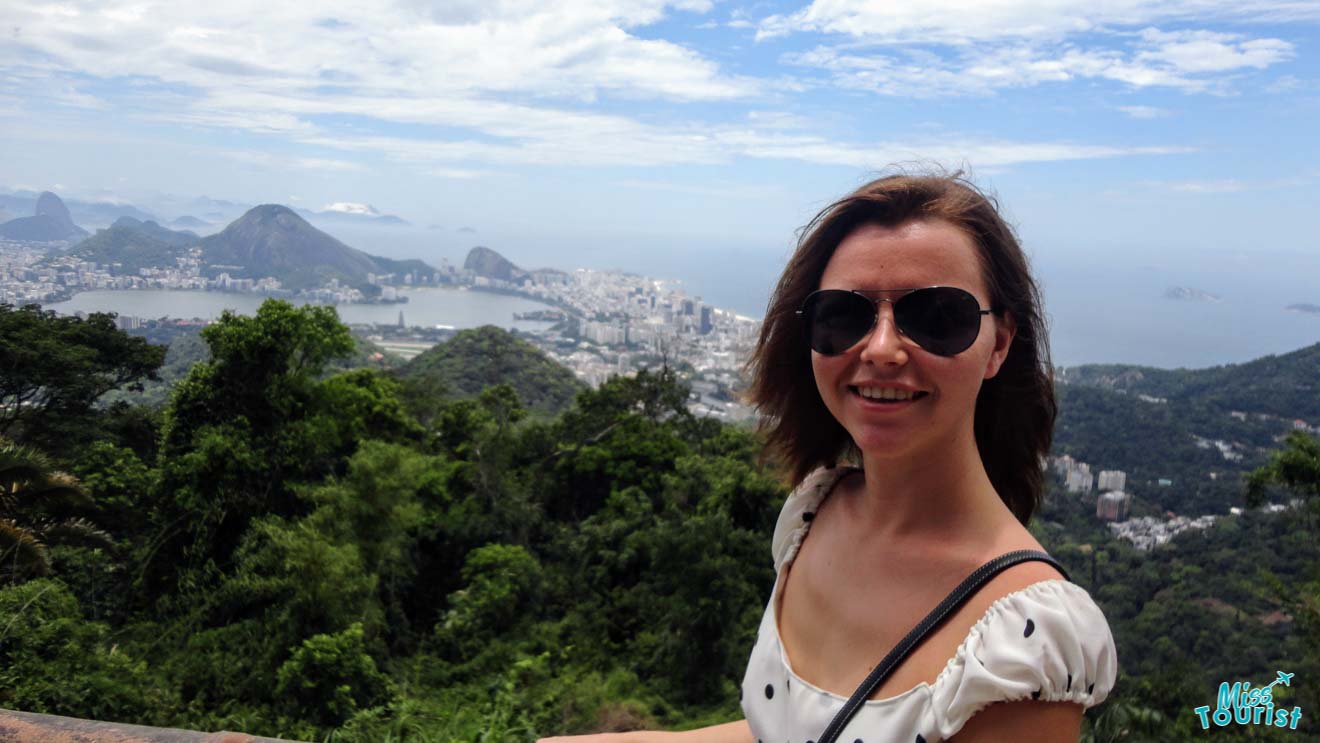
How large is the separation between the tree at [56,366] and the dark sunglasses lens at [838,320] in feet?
34.6

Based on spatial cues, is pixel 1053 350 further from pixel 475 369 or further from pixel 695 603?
pixel 475 369

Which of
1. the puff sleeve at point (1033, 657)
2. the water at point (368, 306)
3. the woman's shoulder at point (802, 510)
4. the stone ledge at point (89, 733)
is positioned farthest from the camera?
the water at point (368, 306)

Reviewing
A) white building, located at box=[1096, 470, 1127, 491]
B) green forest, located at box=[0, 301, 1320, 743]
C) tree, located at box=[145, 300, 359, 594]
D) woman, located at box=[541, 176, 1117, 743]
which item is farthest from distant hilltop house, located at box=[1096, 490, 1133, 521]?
woman, located at box=[541, 176, 1117, 743]

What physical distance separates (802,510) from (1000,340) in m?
0.38

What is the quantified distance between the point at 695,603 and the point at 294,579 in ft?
10.8

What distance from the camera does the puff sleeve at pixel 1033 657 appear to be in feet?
2.12

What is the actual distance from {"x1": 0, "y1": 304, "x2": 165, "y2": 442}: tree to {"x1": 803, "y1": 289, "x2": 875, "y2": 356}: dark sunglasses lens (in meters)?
10.5

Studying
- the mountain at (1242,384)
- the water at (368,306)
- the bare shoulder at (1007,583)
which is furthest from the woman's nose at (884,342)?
the mountain at (1242,384)

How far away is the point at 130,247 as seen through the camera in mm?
26484

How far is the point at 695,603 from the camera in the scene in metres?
7.06

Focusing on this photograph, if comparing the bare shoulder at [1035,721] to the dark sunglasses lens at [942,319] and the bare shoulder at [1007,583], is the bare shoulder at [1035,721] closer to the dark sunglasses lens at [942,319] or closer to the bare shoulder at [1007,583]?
the bare shoulder at [1007,583]

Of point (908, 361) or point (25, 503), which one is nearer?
point (908, 361)

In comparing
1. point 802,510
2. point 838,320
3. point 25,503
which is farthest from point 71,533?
point 838,320

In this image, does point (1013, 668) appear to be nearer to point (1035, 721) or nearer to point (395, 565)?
point (1035, 721)
